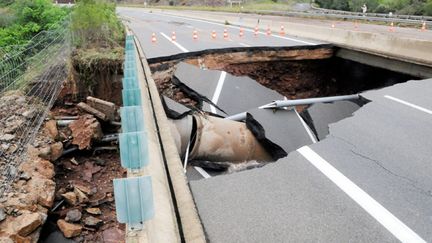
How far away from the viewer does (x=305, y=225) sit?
11.7ft

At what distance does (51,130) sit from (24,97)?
4.50 ft

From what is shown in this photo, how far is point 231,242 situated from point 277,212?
2.14ft

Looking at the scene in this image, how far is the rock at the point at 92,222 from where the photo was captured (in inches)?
265

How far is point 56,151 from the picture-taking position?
28.0ft

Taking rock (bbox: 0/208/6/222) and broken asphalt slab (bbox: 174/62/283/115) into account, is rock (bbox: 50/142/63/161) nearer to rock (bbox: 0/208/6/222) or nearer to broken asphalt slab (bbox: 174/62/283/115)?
rock (bbox: 0/208/6/222)

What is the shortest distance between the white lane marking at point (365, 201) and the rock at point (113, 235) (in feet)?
11.6

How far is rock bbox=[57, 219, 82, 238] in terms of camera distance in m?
6.57

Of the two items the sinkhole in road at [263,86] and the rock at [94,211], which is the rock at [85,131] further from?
the rock at [94,211]

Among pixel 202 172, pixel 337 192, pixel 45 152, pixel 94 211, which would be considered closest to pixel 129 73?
pixel 202 172

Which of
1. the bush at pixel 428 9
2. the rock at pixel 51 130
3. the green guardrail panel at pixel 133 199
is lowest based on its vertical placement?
the rock at pixel 51 130

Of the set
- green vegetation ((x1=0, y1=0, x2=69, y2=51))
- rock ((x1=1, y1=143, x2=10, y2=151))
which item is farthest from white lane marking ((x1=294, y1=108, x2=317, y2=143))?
green vegetation ((x1=0, y1=0, x2=69, y2=51))

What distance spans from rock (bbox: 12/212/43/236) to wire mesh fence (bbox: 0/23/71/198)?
0.63m

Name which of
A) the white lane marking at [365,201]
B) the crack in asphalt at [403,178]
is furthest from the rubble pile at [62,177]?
the crack in asphalt at [403,178]

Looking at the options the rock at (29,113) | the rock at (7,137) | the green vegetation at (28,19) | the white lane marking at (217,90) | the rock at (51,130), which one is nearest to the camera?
the white lane marking at (217,90)
